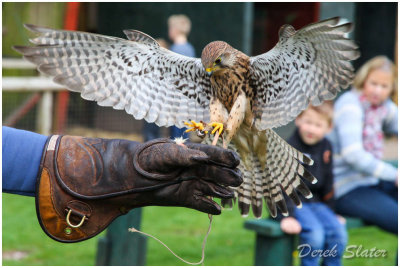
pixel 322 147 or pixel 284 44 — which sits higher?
pixel 284 44

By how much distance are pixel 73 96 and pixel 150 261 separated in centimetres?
475

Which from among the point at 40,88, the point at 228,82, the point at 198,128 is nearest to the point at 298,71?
the point at 228,82

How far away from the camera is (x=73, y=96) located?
9.34 metres

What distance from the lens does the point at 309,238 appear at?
12.9 ft

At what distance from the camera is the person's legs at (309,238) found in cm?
393

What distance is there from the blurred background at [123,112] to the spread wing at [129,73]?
153cm

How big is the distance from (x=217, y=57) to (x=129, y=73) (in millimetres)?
481

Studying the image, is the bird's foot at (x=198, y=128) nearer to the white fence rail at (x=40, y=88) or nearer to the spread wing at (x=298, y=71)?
the spread wing at (x=298, y=71)

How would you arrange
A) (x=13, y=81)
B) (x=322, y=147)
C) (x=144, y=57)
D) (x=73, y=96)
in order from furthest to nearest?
(x=73, y=96) < (x=13, y=81) < (x=322, y=147) < (x=144, y=57)

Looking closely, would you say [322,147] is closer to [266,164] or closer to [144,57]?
[266,164]

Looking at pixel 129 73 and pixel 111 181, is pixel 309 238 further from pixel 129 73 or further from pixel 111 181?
pixel 111 181

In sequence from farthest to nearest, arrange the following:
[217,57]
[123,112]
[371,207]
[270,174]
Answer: [123,112], [371,207], [270,174], [217,57]

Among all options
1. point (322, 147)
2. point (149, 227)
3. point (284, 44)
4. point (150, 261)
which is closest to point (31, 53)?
point (284, 44)

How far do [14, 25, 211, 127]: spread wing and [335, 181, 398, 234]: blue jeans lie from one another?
1558 mm
